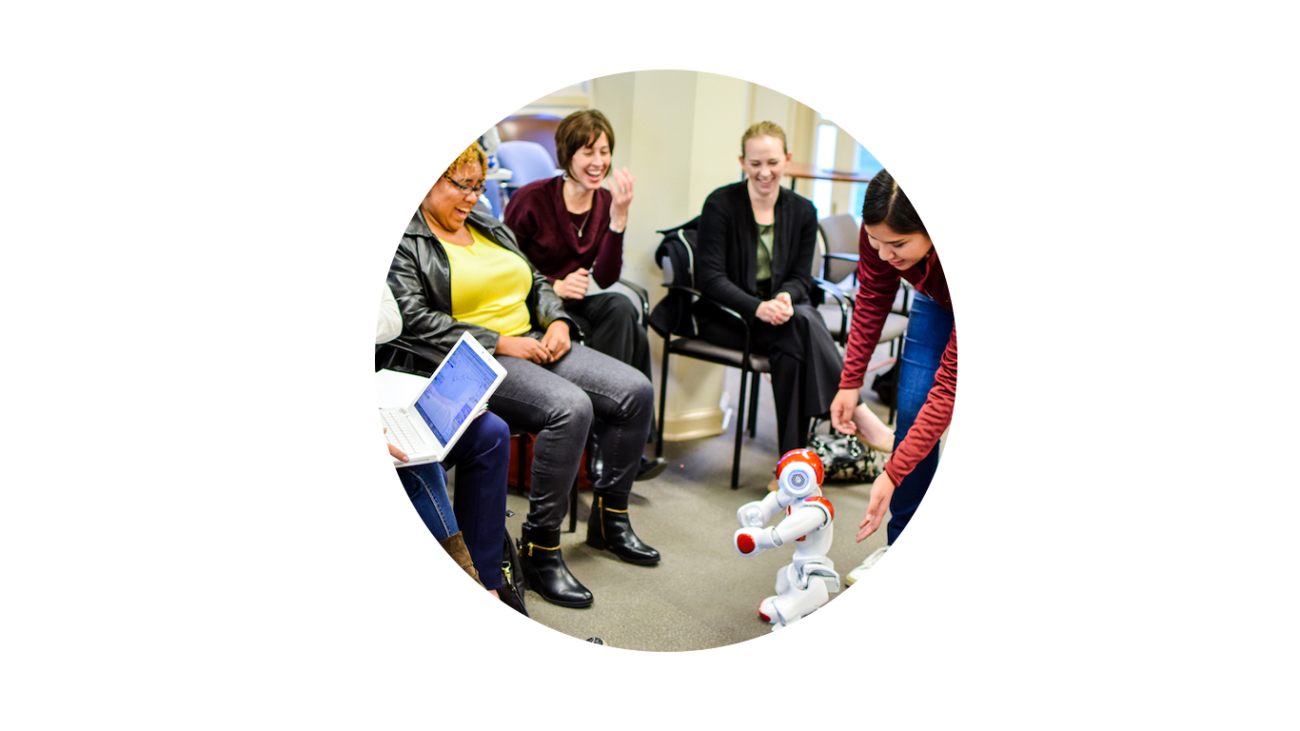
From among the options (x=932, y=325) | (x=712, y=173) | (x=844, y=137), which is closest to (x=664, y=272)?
(x=712, y=173)

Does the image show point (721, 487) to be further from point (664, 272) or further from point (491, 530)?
point (491, 530)

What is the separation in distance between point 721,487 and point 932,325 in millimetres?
1022

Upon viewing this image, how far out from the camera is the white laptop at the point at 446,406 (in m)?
1.57

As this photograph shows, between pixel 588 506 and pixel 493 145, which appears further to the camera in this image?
pixel 493 145

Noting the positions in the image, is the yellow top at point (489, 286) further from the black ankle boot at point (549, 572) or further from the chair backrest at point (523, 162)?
the chair backrest at point (523, 162)

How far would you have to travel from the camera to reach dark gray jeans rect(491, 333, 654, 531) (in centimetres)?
192

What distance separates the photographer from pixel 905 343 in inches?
70.6

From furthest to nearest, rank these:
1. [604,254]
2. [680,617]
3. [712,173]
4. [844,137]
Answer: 1. [844,137]
2. [712,173]
3. [604,254]
4. [680,617]

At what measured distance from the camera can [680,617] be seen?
1.89 meters

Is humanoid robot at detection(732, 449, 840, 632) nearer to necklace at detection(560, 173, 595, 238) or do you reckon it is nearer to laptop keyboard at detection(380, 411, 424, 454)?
laptop keyboard at detection(380, 411, 424, 454)

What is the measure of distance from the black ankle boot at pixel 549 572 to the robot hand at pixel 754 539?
53cm

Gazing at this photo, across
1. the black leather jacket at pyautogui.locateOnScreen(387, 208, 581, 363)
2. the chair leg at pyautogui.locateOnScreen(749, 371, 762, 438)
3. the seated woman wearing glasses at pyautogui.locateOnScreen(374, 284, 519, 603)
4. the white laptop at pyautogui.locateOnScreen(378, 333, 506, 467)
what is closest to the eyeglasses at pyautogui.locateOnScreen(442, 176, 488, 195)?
the black leather jacket at pyautogui.locateOnScreen(387, 208, 581, 363)

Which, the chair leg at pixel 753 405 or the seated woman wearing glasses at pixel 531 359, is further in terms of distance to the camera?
the chair leg at pixel 753 405

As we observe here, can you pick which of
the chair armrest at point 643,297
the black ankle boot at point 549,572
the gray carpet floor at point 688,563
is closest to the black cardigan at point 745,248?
the chair armrest at point 643,297
